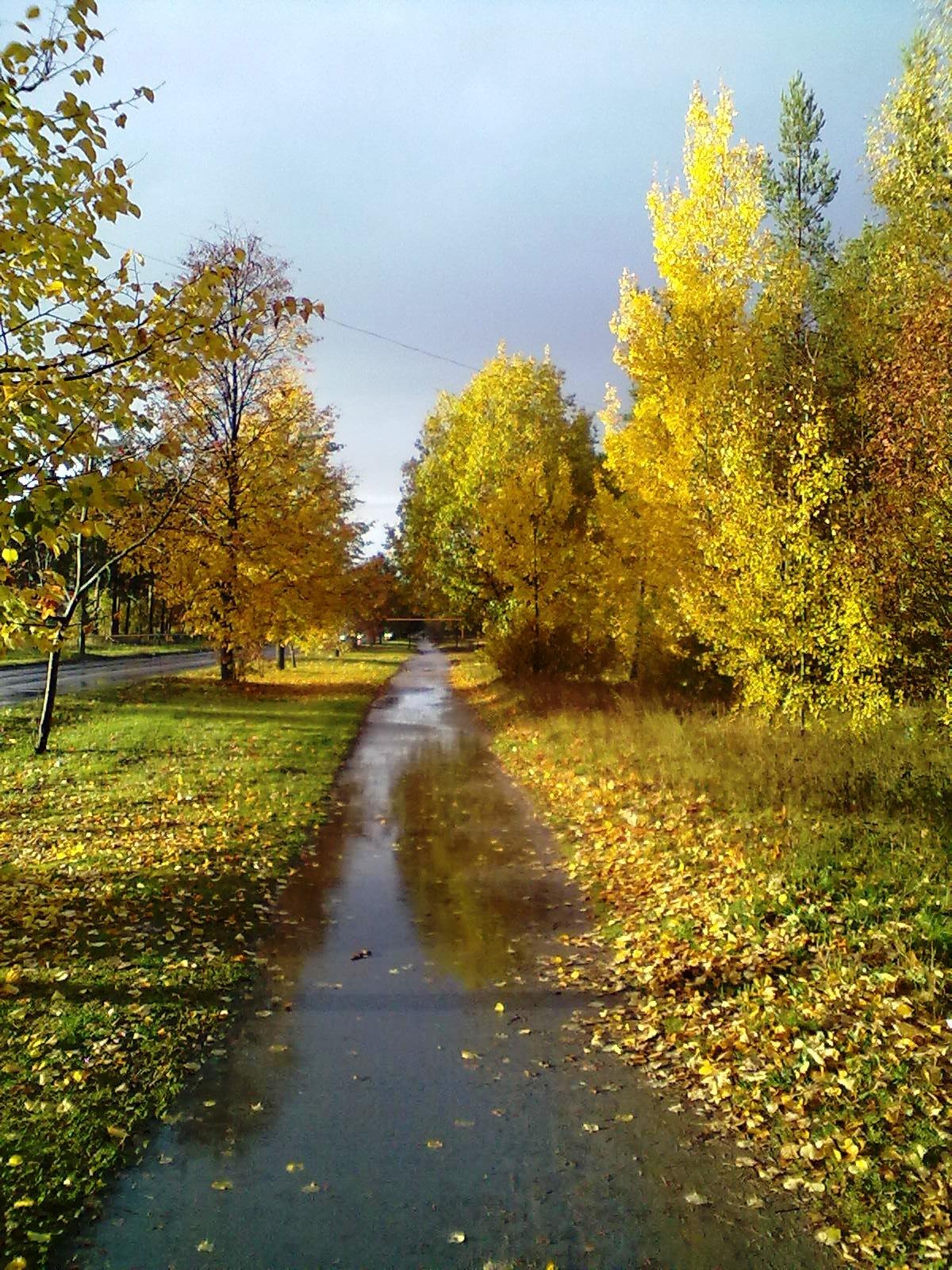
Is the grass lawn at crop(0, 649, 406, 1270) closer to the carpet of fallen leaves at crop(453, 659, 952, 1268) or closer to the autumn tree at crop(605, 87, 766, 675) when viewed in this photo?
the carpet of fallen leaves at crop(453, 659, 952, 1268)

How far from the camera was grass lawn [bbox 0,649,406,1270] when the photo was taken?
385 cm

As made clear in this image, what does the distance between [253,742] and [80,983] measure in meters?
9.75

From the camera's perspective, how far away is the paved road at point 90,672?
75.6ft

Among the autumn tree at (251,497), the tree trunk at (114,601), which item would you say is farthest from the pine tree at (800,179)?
the tree trunk at (114,601)

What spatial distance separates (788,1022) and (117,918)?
4.93 metres

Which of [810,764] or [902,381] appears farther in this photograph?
[810,764]

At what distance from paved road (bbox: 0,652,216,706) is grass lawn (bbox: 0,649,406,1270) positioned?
8.06m

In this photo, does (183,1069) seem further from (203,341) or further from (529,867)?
(529,867)

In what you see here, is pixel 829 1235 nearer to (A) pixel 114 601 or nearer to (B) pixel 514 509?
(B) pixel 514 509

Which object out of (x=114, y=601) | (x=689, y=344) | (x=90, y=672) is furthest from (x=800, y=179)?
(x=114, y=601)

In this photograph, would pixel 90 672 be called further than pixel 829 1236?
Yes

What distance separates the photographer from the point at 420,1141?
3.88m

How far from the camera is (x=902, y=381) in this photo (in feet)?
27.6

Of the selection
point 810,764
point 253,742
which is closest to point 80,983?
point 810,764
